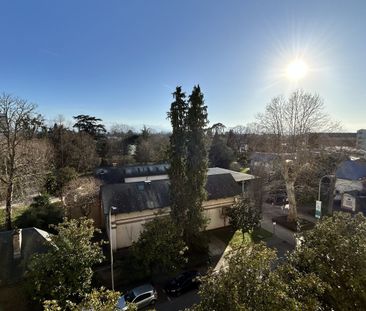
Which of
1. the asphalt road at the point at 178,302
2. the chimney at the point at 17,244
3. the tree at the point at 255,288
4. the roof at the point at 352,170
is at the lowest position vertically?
the asphalt road at the point at 178,302

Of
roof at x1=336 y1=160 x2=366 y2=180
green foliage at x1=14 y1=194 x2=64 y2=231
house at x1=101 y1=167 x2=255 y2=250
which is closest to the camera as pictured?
house at x1=101 y1=167 x2=255 y2=250

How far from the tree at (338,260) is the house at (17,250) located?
1446cm

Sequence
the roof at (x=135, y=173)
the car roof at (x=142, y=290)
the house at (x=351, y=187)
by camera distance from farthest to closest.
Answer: the roof at (x=135, y=173), the house at (x=351, y=187), the car roof at (x=142, y=290)

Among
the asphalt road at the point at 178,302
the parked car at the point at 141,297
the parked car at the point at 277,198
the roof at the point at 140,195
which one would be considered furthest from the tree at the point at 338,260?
the parked car at the point at 277,198

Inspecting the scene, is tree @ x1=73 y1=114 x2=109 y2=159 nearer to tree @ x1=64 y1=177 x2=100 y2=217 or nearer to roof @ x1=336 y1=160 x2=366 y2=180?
tree @ x1=64 y1=177 x2=100 y2=217

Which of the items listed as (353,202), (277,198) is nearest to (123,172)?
(277,198)

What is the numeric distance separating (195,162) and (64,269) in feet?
38.8

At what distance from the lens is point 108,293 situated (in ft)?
26.2

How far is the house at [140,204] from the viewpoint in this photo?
69.5 ft

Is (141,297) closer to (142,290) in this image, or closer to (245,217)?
(142,290)

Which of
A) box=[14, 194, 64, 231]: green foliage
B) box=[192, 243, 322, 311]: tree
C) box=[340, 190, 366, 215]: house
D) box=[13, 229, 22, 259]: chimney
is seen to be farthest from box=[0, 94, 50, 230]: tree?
box=[340, 190, 366, 215]: house

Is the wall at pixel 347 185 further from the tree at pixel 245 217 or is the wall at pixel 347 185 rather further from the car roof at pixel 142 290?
the car roof at pixel 142 290

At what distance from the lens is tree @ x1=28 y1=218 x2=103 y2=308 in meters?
12.1

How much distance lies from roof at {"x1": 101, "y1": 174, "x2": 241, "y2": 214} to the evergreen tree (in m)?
3.39
